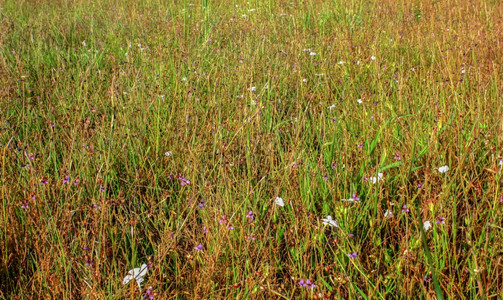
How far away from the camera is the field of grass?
141 cm

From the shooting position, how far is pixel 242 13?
192 inches

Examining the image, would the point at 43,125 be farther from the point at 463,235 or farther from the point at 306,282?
the point at 463,235

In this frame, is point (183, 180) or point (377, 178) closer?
point (377, 178)

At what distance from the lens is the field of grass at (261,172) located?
4.61 feet

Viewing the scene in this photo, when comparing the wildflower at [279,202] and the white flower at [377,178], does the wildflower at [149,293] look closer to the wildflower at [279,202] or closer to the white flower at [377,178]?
the wildflower at [279,202]

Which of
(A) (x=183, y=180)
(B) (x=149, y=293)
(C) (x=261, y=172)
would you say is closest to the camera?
(B) (x=149, y=293)

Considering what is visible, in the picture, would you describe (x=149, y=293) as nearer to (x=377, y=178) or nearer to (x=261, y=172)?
(x=261, y=172)

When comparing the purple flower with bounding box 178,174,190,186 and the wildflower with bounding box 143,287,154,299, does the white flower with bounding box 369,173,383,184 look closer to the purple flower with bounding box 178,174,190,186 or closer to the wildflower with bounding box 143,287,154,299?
the purple flower with bounding box 178,174,190,186

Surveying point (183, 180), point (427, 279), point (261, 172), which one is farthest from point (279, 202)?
point (427, 279)

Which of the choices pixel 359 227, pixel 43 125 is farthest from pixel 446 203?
pixel 43 125

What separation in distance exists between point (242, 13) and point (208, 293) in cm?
402

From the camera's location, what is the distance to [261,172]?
6.27 ft

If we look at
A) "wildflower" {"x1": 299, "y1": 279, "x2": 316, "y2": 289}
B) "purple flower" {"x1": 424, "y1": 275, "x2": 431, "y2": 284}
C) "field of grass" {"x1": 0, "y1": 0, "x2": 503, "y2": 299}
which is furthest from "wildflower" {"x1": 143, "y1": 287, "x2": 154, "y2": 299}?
"purple flower" {"x1": 424, "y1": 275, "x2": 431, "y2": 284}

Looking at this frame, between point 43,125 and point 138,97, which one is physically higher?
point 138,97
